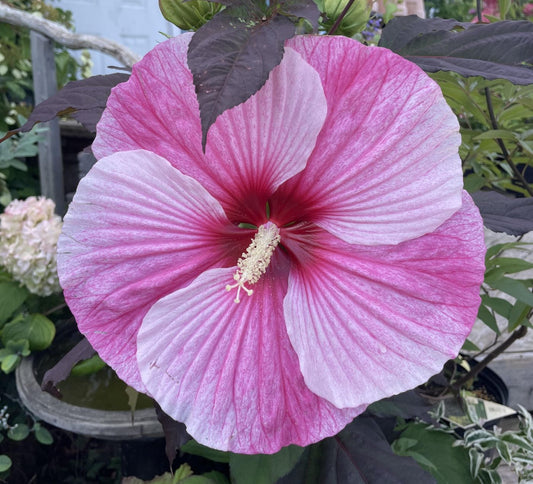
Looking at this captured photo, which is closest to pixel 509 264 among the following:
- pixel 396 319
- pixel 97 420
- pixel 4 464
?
pixel 396 319

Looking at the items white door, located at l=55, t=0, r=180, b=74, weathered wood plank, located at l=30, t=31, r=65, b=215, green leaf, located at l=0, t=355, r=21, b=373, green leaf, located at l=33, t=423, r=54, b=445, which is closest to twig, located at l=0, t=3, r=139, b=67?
weathered wood plank, located at l=30, t=31, r=65, b=215

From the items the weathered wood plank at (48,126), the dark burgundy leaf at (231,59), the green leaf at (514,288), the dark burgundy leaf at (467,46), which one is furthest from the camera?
the weathered wood plank at (48,126)

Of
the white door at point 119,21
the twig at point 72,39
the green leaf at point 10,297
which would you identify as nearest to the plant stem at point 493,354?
the twig at point 72,39

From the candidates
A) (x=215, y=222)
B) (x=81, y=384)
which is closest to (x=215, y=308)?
(x=215, y=222)

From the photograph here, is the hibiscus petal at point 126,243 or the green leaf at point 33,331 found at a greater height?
the hibiscus petal at point 126,243

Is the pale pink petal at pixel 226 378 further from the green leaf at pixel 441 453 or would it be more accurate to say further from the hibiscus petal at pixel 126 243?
the green leaf at pixel 441 453

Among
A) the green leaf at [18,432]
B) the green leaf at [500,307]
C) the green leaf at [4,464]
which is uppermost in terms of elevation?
the green leaf at [500,307]

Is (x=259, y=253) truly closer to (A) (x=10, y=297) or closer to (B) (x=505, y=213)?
(B) (x=505, y=213)
